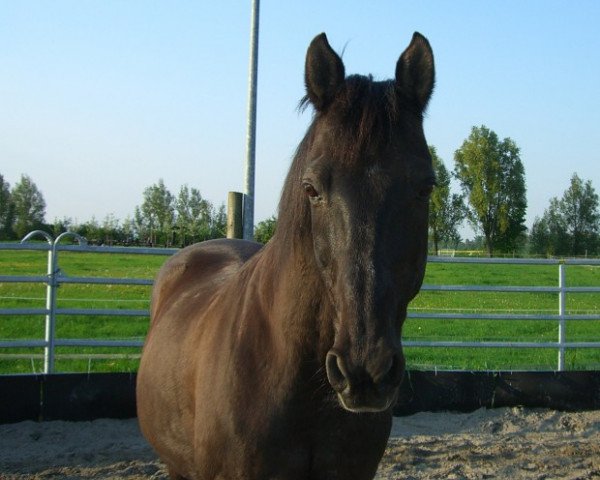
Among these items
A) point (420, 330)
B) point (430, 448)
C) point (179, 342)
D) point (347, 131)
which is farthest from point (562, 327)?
point (347, 131)

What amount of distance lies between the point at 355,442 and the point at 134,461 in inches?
126

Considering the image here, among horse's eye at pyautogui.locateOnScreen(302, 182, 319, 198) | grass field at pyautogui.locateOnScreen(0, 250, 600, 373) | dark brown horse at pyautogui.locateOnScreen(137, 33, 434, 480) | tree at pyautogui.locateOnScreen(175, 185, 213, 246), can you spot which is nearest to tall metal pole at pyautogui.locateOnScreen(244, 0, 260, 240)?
grass field at pyautogui.locateOnScreen(0, 250, 600, 373)

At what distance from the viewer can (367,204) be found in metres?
1.91

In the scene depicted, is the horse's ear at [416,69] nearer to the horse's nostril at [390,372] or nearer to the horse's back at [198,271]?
the horse's nostril at [390,372]

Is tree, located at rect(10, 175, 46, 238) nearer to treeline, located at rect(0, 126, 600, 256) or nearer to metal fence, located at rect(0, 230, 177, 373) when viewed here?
treeline, located at rect(0, 126, 600, 256)

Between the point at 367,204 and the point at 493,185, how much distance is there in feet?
143

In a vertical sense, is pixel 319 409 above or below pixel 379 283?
below

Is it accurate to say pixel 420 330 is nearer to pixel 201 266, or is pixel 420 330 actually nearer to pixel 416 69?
pixel 201 266

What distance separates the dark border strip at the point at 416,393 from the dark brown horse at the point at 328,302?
3.49 meters

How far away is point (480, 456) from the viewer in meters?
5.25

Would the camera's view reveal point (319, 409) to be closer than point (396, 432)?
Yes

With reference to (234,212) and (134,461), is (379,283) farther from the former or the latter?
(234,212)

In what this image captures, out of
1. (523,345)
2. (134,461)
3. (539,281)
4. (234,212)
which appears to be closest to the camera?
(134,461)

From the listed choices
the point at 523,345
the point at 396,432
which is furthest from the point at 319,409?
the point at 523,345
